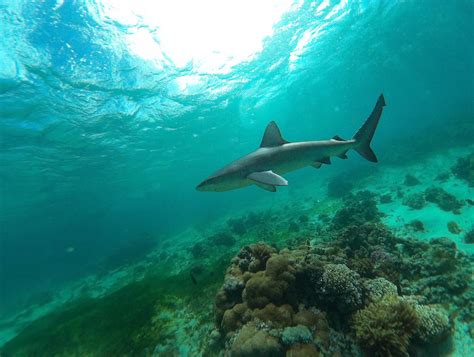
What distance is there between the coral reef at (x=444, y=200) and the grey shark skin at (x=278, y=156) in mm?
6369

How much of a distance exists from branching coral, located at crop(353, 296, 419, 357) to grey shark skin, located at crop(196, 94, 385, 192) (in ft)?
9.64

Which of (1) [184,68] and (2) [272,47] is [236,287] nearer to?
(1) [184,68]

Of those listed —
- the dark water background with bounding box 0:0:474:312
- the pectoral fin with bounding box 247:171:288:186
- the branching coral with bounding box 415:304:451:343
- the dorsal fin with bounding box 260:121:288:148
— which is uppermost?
the dark water background with bounding box 0:0:474:312

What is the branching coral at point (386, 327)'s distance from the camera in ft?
11.6

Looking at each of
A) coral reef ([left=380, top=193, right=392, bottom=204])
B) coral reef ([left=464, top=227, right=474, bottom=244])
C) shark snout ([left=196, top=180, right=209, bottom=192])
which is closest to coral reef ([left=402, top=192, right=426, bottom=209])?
coral reef ([left=380, top=193, right=392, bottom=204])

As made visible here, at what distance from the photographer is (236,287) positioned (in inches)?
210

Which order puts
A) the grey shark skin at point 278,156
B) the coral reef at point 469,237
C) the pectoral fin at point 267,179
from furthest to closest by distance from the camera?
the coral reef at point 469,237
the grey shark skin at point 278,156
the pectoral fin at point 267,179

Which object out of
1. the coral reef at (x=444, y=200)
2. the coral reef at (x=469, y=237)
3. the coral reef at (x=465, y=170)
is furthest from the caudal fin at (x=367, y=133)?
the coral reef at (x=465, y=170)

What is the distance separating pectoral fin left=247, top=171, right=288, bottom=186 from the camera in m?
4.77

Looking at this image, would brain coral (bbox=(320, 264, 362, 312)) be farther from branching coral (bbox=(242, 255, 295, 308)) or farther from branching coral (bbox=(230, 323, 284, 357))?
branching coral (bbox=(230, 323, 284, 357))

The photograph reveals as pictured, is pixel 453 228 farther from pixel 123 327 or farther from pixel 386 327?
pixel 123 327

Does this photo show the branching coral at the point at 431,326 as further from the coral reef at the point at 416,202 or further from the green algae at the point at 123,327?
the coral reef at the point at 416,202

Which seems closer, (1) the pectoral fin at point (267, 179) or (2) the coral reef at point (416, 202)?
(1) the pectoral fin at point (267, 179)

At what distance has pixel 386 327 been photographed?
374cm
